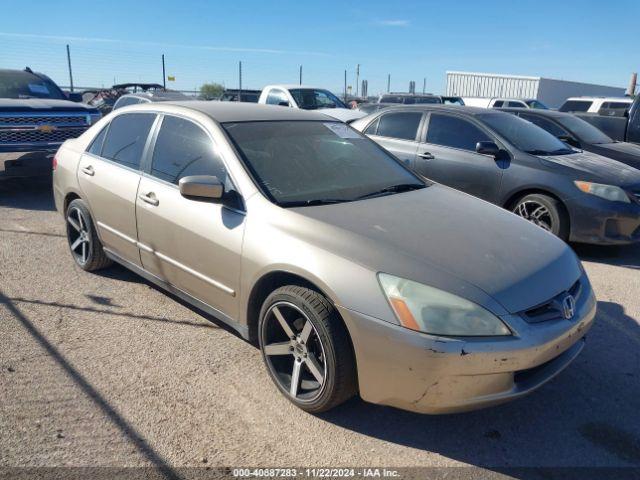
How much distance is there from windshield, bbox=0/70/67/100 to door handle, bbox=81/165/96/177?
5630 millimetres

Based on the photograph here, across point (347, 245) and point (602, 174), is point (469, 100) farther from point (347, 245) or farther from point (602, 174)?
point (347, 245)

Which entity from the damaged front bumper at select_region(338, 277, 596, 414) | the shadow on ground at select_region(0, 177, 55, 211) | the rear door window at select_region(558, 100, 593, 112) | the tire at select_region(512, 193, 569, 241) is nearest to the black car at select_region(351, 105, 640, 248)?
the tire at select_region(512, 193, 569, 241)

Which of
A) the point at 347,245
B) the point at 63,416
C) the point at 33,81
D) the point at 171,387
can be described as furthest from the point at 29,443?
the point at 33,81

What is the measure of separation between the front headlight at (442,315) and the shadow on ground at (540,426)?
686 mm

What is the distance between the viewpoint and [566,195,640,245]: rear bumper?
5523mm

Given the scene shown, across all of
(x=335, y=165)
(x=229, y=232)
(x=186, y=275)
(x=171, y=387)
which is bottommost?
(x=171, y=387)

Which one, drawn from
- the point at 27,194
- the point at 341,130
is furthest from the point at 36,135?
the point at 341,130

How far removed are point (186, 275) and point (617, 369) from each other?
2.87m

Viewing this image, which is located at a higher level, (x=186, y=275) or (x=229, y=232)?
(x=229, y=232)

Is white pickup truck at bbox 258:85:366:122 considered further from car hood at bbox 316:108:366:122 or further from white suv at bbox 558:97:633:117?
white suv at bbox 558:97:633:117

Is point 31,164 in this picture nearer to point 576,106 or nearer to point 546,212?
point 546,212

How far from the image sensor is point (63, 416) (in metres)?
2.82

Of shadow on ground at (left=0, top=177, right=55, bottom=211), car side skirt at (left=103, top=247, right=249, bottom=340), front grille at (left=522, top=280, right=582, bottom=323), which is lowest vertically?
shadow on ground at (left=0, top=177, right=55, bottom=211)

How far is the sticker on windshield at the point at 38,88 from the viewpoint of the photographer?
373 inches
